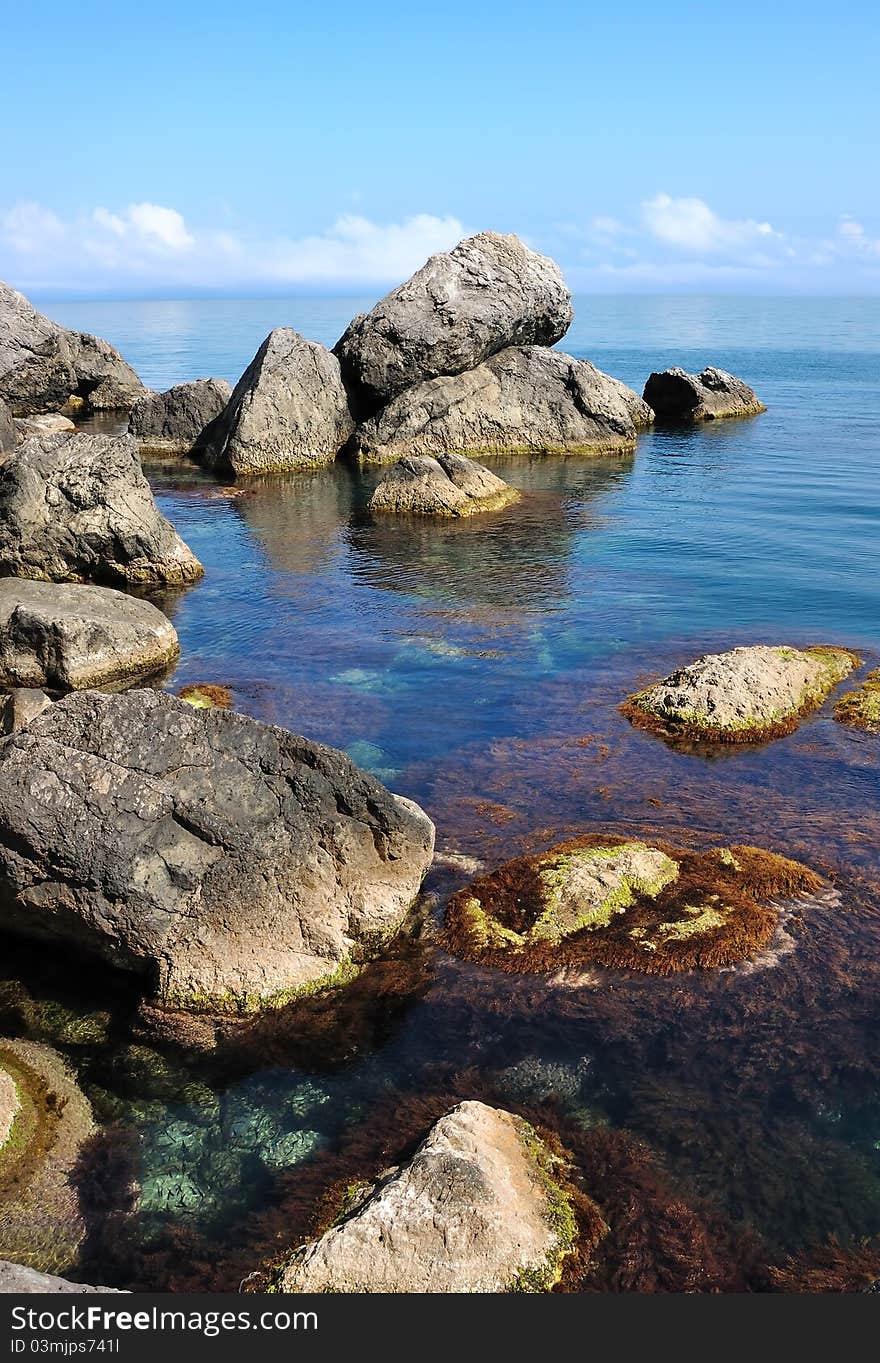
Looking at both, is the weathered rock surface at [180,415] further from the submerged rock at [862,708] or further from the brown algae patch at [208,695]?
the submerged rock at [862,708]

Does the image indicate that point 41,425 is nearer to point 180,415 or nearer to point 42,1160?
point 180,415

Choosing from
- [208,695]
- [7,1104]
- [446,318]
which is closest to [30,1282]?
[7,1104]

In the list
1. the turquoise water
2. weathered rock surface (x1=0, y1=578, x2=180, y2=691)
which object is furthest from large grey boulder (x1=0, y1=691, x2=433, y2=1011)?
weathered rock surface (x1=0, y1=578, x2=180, y2=691)

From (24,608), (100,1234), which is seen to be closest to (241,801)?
(100,1234)

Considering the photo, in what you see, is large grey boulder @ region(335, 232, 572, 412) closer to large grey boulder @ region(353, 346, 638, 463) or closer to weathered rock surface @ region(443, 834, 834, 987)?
large grey boulder @ region(353, 346, 638, 463)

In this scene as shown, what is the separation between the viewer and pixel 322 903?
14.2 meters

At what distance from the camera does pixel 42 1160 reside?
1083cm

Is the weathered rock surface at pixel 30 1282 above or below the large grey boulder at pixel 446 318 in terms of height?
below

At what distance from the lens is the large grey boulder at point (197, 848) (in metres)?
13.2

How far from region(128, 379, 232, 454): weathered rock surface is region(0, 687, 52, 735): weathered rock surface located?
3944 cm

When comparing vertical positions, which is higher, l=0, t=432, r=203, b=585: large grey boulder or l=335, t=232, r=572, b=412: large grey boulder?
l=335, t=232, r=572, b=412: large grey boulder

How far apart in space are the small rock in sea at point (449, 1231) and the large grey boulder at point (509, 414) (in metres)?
44.9

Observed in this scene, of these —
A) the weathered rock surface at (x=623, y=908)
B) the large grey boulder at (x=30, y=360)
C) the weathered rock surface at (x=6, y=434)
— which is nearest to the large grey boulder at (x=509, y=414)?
the weathered rock surface at (x=6, y=434)

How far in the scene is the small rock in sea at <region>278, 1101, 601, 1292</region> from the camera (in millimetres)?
9180
